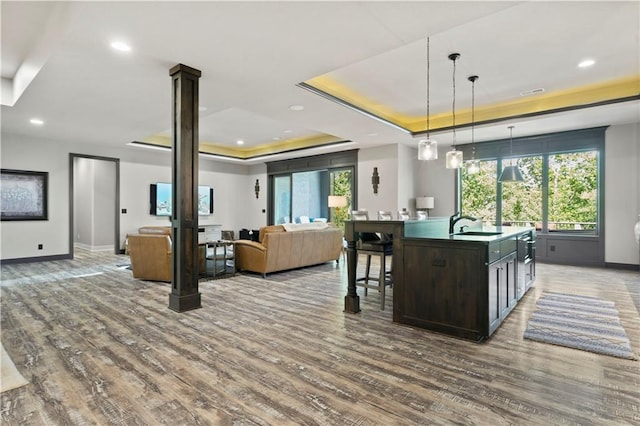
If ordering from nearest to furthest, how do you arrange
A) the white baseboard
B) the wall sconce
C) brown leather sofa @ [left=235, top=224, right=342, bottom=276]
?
brown leather sofa @ [left=235, top=224, right=342, bottom=276] < the wall sconce < the white baseboard

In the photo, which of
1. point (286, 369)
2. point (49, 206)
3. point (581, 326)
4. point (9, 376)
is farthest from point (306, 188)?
point (9, 376)

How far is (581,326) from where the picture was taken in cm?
315

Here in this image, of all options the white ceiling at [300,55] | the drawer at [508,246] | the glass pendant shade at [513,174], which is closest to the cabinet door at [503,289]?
the drawer at [508,246]

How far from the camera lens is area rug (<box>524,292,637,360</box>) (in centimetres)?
271

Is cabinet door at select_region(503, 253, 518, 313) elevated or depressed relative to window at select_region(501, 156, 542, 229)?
depressed

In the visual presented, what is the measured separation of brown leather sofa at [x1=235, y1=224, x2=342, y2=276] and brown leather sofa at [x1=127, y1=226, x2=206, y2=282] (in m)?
1.19

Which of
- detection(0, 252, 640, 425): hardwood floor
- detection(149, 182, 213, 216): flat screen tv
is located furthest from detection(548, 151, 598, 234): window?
detection(149, 182, 213, 216): flat screen tv

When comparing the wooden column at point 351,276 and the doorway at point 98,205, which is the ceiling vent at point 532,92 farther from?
the doorway at point 98,205

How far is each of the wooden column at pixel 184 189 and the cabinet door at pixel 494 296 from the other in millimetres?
3000

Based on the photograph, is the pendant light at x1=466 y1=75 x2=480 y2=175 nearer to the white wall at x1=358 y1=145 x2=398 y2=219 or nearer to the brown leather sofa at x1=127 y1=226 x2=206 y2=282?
the white wall at x1=358 y1=145 x2=398 y2=219

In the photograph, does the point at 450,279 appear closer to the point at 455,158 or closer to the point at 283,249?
the point at 455,158

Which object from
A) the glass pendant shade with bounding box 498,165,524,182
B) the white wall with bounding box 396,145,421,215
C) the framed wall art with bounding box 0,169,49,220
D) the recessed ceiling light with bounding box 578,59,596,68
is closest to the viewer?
the recessed ceiling light with bounding box 578,59,596,68

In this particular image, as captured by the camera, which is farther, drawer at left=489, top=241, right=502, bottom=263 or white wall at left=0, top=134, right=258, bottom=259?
white wall at left=0, top=134, right=258, bottom=259

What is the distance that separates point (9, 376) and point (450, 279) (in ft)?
10.9
